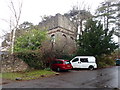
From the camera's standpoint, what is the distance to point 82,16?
85.0 ft

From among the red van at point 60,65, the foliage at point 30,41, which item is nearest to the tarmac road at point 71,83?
the red van at point 60,65


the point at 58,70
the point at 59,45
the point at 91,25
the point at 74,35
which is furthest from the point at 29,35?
the point at 74,35

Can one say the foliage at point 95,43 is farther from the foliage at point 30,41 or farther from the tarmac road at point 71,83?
the tarmac road at point 71,83

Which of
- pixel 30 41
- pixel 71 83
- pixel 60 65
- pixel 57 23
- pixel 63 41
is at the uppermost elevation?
pixel 57 23

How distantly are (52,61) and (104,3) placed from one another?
2125 centimetres

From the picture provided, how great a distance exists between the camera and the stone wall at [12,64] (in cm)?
1311

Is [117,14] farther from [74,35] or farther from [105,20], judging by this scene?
[74,35]

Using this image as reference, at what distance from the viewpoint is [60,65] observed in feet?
45.7

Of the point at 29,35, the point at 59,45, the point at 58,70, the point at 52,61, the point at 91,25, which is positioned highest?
the point at 91,25

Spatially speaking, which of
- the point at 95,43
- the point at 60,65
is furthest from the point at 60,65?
the point at 95,43

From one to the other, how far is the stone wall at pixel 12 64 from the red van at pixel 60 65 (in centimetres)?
348

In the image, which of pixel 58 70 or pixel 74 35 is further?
pixel 74 35

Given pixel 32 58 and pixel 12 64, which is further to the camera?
pixel 32 58

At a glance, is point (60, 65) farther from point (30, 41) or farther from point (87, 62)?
point (30, 41)
